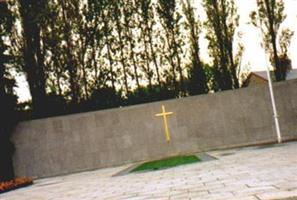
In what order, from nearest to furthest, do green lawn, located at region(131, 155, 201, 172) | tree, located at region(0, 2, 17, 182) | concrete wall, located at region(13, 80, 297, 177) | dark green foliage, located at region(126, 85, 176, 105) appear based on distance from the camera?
green lawn, located at region(131, 155, 201, 172)
tree, located at region(0, 2, 17, 182)
concrete wall, located at region(13, 80, 297, 177)
dark green foliage, located at region(126, 85, 176, 105)

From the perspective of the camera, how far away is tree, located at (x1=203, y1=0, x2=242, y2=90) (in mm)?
24359

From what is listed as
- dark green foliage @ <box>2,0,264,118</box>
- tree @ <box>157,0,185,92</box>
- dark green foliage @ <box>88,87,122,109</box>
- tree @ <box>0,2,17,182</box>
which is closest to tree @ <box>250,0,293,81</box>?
dark green foliage @ <box>2,0,264,118</box>

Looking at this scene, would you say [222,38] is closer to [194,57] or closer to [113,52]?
[194,57]

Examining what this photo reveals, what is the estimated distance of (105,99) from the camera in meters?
23.6

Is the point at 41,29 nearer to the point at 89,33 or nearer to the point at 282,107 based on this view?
the point at 89,33

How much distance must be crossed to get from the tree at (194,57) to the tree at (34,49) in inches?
324

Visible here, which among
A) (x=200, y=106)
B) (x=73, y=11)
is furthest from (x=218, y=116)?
(x=73, y=11)

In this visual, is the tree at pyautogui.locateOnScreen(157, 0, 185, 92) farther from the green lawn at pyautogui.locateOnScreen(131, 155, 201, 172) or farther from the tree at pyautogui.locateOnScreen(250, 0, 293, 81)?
the green lawn at pyautogui.locateOnScreen(131, 155, 201, 172)

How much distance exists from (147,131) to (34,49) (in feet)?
26.9

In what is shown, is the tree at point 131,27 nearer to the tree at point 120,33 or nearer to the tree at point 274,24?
the tree at point 120,33

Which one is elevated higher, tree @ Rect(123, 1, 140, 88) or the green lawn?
tree @ Rect(123, 1, 140, 88)

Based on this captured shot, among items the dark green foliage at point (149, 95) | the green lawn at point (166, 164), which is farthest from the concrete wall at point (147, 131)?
the dark green foliage at point (149, 95)

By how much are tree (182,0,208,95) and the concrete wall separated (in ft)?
18.6

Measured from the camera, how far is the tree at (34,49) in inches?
886
